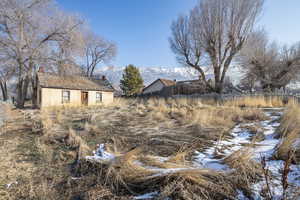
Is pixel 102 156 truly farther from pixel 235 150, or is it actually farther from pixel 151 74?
pixel 151 74

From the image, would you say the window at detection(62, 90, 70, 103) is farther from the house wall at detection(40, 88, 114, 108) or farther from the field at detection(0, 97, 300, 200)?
the field at detection(0, 97, 300, 200)

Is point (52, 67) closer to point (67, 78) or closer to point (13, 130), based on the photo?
point (67, 78)

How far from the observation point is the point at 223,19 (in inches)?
461

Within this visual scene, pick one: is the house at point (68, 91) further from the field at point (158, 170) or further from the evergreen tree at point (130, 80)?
the field at point (158, 170)

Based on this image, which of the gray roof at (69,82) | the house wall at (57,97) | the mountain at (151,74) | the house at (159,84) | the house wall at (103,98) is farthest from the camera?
the mountain at (151,74)

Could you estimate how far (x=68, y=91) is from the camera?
15.0 meters

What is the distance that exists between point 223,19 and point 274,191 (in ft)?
43.9

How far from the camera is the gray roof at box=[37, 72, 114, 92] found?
46.3 ft

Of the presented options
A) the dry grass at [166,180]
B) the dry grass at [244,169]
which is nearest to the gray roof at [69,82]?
the dry grass at [166,180]

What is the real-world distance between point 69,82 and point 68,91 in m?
1.15

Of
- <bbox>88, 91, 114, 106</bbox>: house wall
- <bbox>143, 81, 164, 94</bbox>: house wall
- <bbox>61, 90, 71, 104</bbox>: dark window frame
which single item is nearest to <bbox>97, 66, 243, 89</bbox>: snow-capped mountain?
<bbox>143, 81, 164, 94</bbox>: house wall

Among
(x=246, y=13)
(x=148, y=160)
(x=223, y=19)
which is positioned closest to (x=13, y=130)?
(x=148, y=160)

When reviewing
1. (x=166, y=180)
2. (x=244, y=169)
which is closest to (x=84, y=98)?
(x=166, y=180)

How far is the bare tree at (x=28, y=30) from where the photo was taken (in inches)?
Answer: 437
